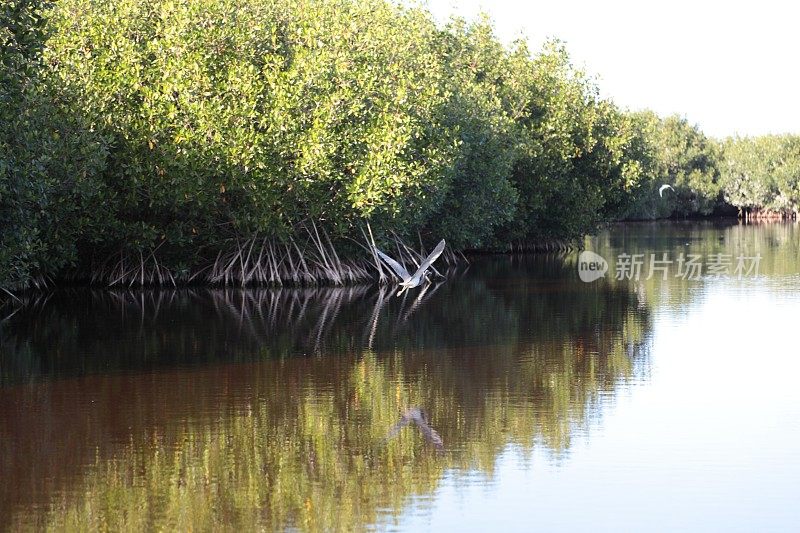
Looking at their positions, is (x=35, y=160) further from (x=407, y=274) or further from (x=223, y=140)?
(x=407, y=274)

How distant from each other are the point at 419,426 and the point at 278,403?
162cm

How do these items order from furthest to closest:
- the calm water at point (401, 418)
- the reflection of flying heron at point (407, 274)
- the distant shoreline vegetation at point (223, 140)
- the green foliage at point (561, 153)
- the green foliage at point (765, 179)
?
the green foliage at point (765, 179) → the green foliage at point (561, 153) → the reflection of flying heron at point (407, 274) → the distant shoreline vegetation at point (223, 140) → the calm water at point (401, 418)

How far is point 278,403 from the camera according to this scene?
32.9 feet

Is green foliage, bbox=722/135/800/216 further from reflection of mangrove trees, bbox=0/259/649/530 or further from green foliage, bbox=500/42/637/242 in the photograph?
reflection of mangrove trees, bbox=0/259/649/530

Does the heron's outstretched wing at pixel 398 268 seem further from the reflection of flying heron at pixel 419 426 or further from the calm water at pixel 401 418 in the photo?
the reflection of flying heron at pixel 419 426

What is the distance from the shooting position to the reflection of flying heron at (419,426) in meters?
8.39

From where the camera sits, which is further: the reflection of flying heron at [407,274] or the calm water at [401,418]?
the reflection of flying heron at [407,274]

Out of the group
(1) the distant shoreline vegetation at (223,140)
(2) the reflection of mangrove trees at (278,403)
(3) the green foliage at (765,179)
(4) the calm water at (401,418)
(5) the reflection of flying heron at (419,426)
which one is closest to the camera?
(4) the calm water at (401,418)

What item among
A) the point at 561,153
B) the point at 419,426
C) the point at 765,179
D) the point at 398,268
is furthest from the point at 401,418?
the point at 765,179

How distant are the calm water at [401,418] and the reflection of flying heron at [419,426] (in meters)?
0.07

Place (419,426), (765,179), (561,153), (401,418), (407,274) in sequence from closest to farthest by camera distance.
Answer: (419,426), (401,418), (407,274), (561,153), (765,179)

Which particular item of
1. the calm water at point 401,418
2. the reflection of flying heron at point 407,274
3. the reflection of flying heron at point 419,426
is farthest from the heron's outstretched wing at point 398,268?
the reflection of flying heron at point 419,426

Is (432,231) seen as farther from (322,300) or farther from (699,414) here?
(699,414)

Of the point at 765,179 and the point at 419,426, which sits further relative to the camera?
the point at 765,179
